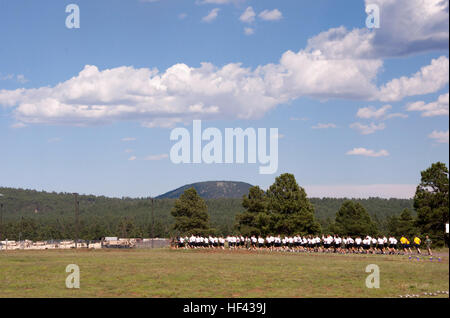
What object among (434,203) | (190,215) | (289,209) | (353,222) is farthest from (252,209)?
(434,203)

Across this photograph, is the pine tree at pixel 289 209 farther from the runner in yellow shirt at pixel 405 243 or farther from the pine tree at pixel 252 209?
the runner in yellow shirt at pixel 405 243

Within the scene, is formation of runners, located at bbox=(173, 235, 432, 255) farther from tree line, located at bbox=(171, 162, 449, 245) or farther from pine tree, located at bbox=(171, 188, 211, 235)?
pine tree, located at bbox=(171, 188, 211, 235)

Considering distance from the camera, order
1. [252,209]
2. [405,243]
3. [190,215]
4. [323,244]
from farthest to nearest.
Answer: [190,215], [252,209], [323,244], [405,243]

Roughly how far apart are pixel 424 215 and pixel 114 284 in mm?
48637

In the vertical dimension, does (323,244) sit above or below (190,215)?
below

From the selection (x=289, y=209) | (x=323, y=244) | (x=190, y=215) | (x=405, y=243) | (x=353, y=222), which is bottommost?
(x=323, y=244)

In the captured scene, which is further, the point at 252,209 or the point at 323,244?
the point at 252,209

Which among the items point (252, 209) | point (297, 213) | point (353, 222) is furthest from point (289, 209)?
point (353, 222)

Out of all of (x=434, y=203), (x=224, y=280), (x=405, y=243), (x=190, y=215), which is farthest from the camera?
(x=190, y=215)

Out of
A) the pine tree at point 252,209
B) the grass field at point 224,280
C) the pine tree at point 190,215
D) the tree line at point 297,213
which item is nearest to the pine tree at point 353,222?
the tree line at point 297,213

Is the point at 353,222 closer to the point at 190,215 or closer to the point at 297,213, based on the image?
the point at 297,213

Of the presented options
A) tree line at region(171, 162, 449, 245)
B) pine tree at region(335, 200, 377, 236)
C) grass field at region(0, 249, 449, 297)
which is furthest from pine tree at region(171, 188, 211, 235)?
grass field at region(0, 249, 449, 297)

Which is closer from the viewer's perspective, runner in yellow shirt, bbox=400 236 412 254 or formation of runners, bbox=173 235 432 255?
runner in yellow shirt, bbox=400 236 412 254
